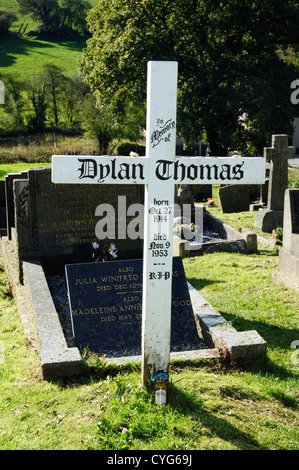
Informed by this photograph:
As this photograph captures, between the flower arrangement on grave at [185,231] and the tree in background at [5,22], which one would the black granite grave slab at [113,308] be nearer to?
the flower arrangement on grave at [185,231]

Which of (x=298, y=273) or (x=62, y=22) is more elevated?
(x=62, y=22)

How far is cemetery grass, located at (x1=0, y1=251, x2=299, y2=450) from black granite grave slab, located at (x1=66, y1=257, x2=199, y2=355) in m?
0.34

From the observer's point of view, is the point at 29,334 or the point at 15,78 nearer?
the point at 29,334

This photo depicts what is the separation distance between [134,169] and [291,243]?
4.19 meters

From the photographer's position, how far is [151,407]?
139 inches

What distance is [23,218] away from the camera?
6.93 meters

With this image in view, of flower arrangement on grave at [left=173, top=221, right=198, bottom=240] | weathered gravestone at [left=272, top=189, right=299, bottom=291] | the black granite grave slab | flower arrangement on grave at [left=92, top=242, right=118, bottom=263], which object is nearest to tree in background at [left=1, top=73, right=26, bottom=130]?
flower arrangement on grave at [left=173, top=221, right=198, bottom=240]

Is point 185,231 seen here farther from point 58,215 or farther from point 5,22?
point 5,22

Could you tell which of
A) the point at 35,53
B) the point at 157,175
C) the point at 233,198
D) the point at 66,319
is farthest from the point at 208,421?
the point at 35,53

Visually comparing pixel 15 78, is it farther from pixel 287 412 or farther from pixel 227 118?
pixel 287 412

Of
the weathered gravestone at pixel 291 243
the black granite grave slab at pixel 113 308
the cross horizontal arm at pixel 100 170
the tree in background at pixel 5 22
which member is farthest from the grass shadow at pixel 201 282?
the tree in background at pixel 5 22

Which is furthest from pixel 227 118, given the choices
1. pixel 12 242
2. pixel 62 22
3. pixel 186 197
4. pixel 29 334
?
pixel 62 22

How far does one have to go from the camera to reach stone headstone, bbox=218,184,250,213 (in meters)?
13.5

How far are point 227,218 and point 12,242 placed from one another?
A: 21.1 ft
